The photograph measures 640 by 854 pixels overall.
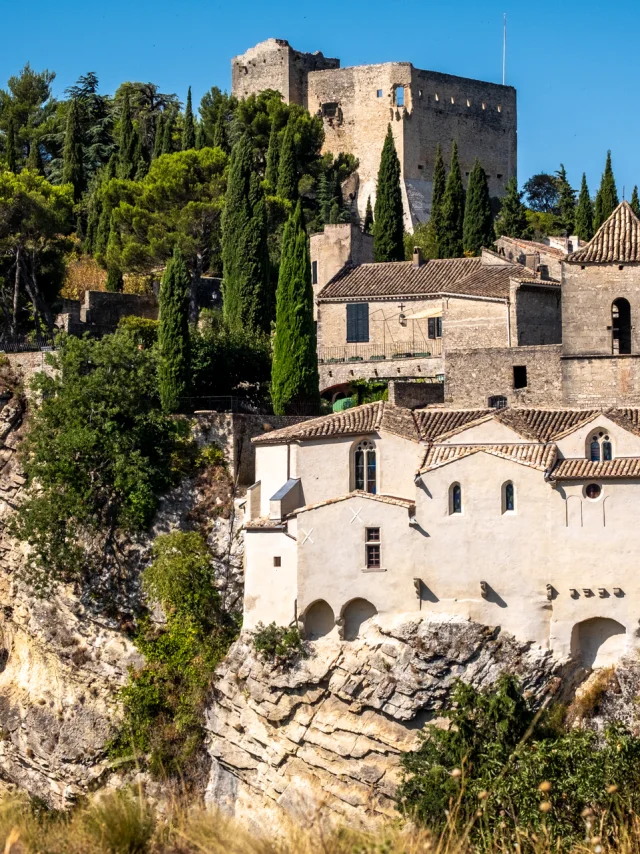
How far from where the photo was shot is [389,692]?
104ft

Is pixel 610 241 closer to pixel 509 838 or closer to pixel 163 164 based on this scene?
pixel 163 164

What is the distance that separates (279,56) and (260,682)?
5305 cm

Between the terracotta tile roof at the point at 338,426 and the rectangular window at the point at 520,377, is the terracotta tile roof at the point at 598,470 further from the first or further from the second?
the rectangular window at the point at 520,377

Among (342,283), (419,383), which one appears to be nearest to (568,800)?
(419,383)

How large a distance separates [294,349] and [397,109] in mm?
39363

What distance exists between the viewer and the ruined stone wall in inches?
1547

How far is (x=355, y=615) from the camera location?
32.9 m

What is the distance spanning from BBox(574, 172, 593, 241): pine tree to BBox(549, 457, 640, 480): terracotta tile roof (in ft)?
99.0

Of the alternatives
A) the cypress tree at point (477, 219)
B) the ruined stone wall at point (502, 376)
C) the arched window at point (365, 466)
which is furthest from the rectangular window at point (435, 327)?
the cypress tree at point (477, 219)

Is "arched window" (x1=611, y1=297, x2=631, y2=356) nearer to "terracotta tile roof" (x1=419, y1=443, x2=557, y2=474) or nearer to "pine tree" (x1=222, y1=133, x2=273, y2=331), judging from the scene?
"terracotta tile roof" (x1=419, y1=443, x2=557, y2=474)

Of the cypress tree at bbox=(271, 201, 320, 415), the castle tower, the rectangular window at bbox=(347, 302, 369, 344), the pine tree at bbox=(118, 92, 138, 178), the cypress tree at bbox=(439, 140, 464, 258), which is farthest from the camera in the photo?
the pine tree at bbox=(118, 92, 138, 178)

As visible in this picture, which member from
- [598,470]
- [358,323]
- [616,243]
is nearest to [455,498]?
[598,470]

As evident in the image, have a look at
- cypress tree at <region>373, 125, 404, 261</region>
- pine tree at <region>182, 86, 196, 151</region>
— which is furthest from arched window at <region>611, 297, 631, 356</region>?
pine tree at <region>182, 86, 196, 151</region>

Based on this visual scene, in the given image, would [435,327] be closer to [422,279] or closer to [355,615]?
[422,279]
